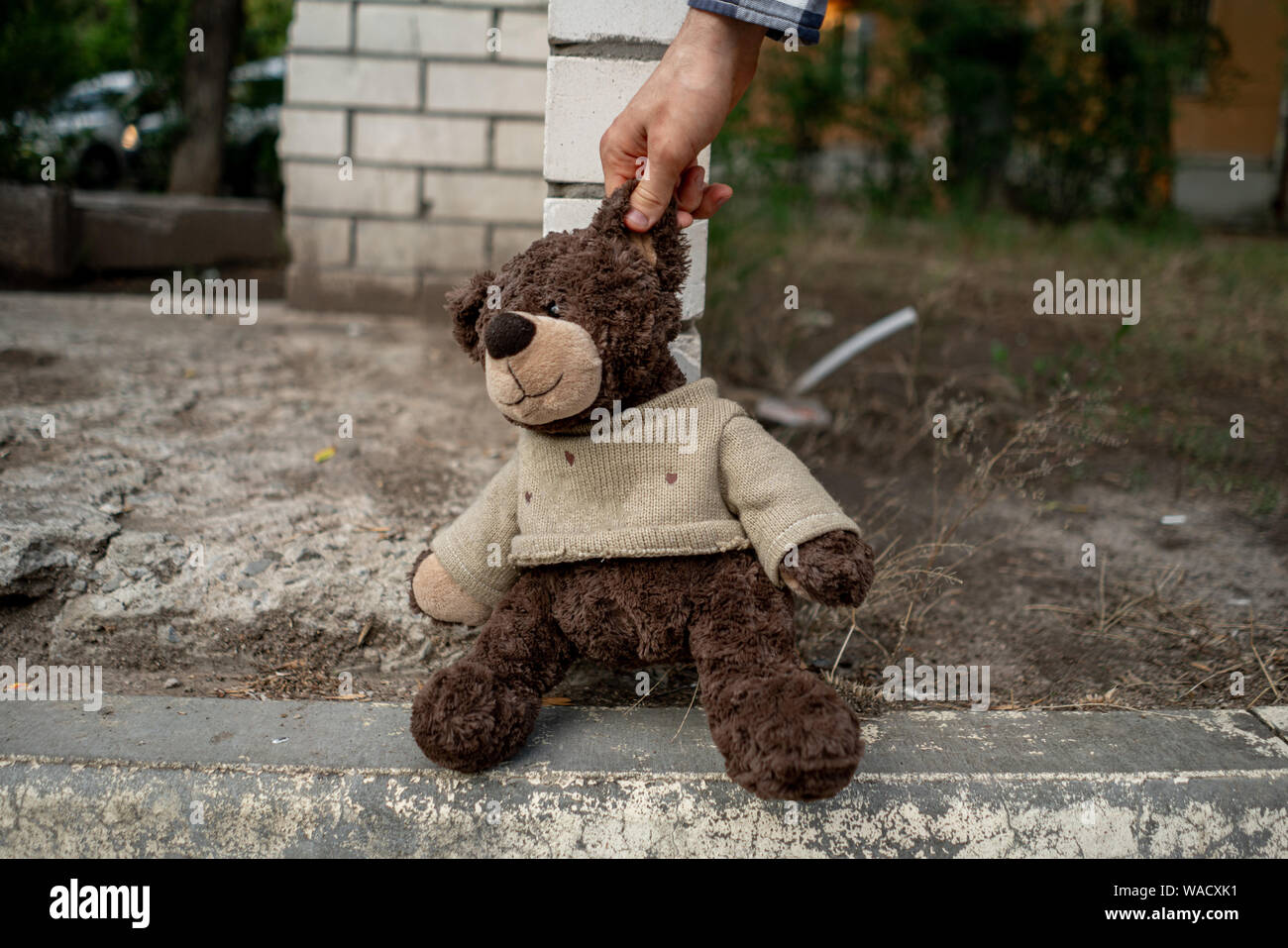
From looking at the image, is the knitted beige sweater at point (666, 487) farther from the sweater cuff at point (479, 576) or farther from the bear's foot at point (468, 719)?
the bear's foot at point (468, 719)

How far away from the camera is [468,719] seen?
5.02 ft

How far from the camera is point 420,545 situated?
89.8 inches

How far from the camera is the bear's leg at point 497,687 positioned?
1528 millimetres

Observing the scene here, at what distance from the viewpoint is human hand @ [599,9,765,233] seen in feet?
5.17

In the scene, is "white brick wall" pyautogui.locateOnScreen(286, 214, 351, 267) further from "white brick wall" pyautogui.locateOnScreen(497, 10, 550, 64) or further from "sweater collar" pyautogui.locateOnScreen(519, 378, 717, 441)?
"sweater collar" pyautogui.locateOnScreen(519, 378, 717, 441)

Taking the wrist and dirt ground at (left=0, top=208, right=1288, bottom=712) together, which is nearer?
the wrist

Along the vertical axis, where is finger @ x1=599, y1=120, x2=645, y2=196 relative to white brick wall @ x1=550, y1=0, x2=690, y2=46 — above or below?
below

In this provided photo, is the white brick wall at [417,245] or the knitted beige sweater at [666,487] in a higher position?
the white brick wall at [417,245]

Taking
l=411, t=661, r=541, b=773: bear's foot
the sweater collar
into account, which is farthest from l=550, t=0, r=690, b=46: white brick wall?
l=411, t=661, r=541, b=773: bear's foot

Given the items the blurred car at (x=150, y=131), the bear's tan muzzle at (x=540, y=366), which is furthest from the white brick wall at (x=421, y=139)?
the bear's tan muzzle at (x=540, y=366)

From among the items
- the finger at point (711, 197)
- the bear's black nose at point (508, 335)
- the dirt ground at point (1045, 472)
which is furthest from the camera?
the dirt ground at point (1045, 472)

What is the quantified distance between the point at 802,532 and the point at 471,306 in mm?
657

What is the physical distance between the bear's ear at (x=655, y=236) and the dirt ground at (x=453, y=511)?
0.80m

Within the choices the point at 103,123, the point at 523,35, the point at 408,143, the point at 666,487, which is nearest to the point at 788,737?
the point at 666,487
